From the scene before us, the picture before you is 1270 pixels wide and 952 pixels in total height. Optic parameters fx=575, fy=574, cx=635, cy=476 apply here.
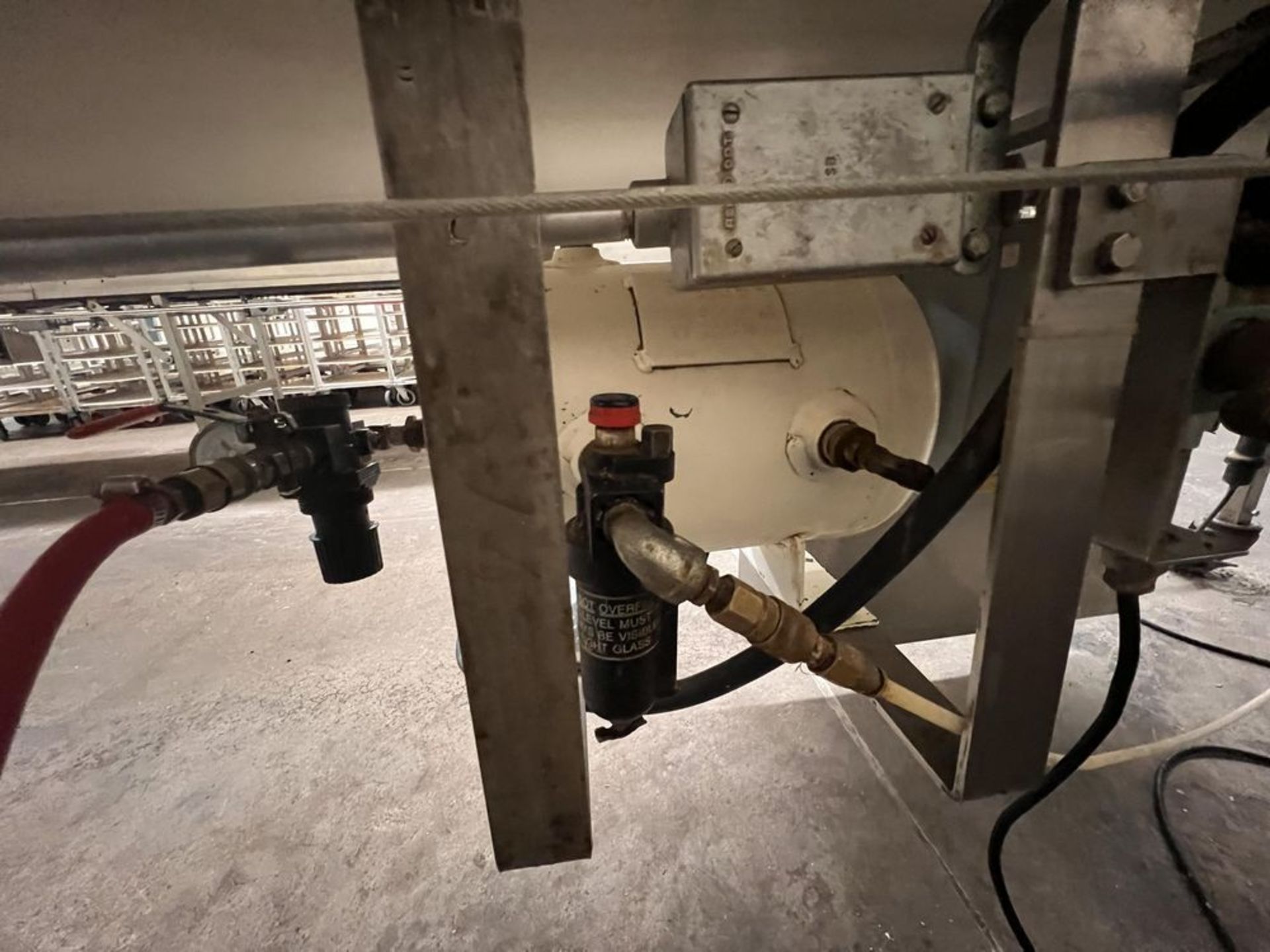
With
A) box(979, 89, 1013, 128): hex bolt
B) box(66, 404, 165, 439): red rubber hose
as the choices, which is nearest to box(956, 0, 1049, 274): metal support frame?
box(979, 89, 1013, 128): hex bolt

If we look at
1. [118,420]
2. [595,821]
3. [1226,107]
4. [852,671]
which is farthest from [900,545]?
[118,420]

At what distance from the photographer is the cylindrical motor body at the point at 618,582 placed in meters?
0.40

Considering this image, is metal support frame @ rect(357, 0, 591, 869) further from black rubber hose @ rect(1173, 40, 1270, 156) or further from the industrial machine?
black rubber hose @ rect(1173, 40, 1270, 156)

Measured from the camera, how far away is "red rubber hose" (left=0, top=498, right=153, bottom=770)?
29 centimetres

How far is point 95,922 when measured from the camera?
740 millimetres

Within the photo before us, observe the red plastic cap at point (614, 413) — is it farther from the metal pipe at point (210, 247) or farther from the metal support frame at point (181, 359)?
the metal support frame at point (181, 359)

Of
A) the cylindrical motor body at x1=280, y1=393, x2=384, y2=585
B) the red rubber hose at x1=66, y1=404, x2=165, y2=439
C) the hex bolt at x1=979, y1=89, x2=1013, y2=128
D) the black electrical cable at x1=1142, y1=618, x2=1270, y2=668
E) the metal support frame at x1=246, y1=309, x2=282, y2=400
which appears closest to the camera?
the hex bolt at x1=979, y1=89, x2=1013, y2=128

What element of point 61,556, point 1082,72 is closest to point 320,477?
point 61,556

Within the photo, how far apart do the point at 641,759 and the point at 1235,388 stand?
2.84 feet

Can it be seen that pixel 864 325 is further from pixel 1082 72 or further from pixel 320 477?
pixel 320 477

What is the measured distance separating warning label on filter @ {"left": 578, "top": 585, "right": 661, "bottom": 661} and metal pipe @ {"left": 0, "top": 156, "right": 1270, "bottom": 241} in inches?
11.1

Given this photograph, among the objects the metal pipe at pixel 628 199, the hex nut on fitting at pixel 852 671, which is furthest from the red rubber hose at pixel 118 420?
the hex nut on fitting at pixel 852 671

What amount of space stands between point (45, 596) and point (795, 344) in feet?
1.89

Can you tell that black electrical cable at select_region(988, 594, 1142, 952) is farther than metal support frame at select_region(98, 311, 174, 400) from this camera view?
No
